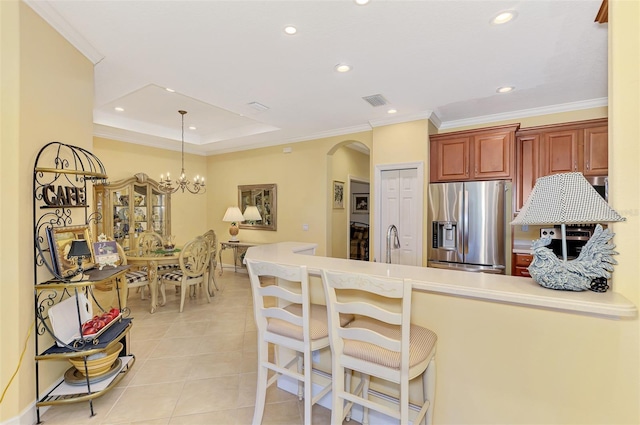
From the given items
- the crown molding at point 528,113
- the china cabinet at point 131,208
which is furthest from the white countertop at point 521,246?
the china cabinet at point 131,208

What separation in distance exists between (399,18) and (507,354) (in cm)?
222

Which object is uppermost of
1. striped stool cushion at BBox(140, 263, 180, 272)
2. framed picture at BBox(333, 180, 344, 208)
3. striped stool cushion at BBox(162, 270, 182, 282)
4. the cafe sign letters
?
framed picture at BBox(333, 180, 344, 208)

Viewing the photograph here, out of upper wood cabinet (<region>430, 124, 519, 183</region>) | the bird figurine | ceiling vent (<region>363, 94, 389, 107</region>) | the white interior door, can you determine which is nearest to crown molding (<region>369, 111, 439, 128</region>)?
upper wood cabinet (<region>430, 124, 519, 183</region>)

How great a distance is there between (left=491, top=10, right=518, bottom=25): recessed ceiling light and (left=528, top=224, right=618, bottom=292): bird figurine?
1.56 meters

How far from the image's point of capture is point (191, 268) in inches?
160

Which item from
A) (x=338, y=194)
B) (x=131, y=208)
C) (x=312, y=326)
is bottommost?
(x=312, y=326)

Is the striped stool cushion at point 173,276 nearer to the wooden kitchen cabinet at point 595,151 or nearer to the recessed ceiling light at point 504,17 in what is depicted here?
the recessed ceiling light at point 504,17

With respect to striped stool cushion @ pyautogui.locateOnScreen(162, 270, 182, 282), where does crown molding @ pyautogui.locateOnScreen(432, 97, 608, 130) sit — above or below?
above

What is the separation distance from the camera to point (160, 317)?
3740 millimetres

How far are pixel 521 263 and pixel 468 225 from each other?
0.79 meters

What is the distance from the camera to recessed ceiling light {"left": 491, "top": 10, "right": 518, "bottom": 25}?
1955 millimetres

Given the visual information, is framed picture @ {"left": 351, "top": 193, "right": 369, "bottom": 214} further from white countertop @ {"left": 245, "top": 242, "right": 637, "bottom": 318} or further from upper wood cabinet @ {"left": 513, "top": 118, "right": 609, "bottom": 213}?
white countertop @ {"left": 245, "top": 242, "right": 637, "bottom": 318}

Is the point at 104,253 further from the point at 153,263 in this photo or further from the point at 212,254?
the point at 212,254

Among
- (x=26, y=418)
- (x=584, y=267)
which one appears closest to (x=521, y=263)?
(x=584, y=267)
